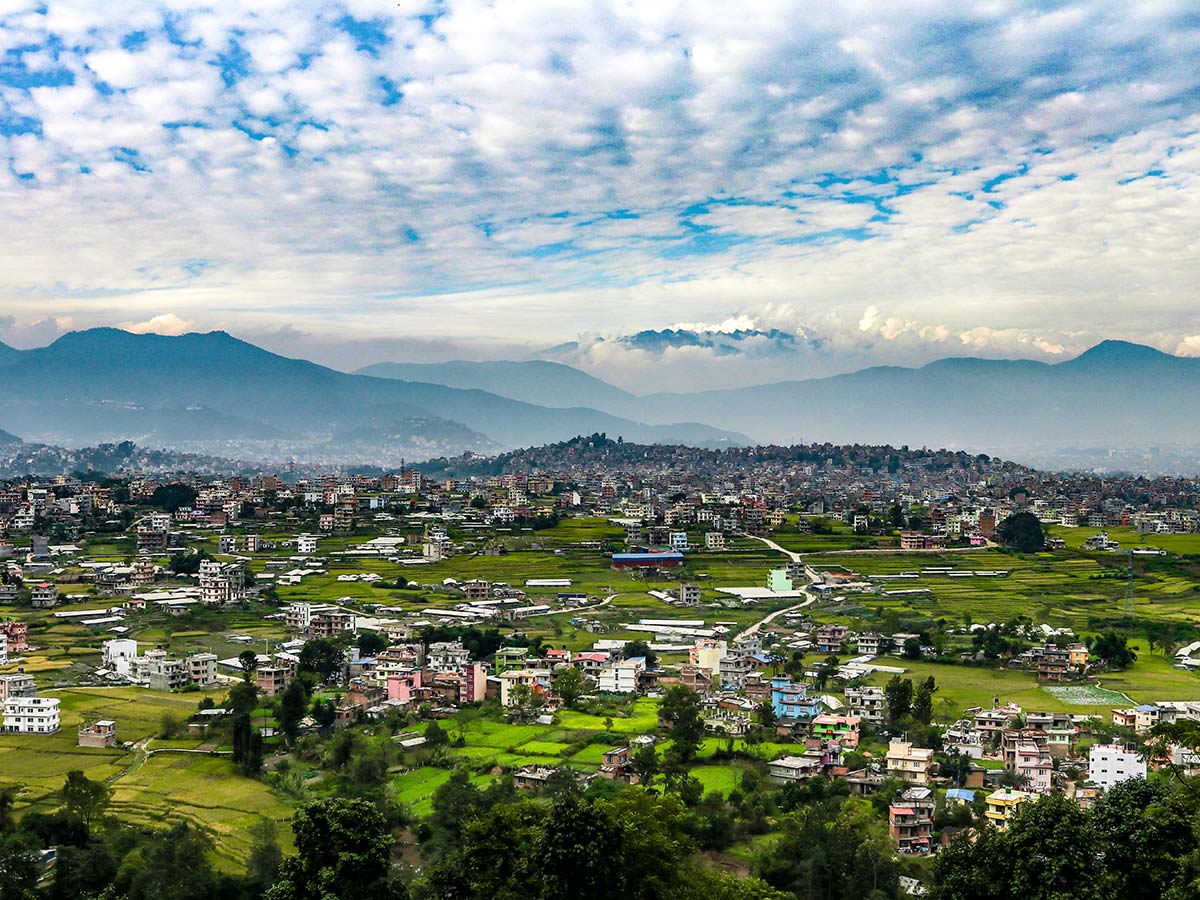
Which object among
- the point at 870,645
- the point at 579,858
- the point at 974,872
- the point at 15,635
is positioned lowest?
the point at 870,645

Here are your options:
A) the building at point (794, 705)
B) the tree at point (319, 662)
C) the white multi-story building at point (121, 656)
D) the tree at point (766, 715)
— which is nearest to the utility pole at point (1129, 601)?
the building at point (794, 705)

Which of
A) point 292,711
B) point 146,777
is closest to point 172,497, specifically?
point 292,711

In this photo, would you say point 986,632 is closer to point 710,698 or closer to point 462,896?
point 710,698

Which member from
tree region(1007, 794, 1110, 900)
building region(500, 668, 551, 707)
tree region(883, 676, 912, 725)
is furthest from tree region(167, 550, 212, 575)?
tree region(1007, 794, 1110, 900)

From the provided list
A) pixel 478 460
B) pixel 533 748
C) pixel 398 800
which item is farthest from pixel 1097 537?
pixel 478 460

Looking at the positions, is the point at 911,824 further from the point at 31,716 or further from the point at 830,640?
the point at 31,716

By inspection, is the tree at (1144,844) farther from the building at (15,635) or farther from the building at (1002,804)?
the building at (15,635)

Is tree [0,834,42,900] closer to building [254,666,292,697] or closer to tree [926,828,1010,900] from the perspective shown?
tree [926,828,1010,900]
